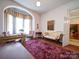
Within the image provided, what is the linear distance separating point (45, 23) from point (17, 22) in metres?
3.01

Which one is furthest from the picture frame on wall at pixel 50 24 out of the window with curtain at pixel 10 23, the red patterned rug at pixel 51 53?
the window with curtain at pixel 10 23

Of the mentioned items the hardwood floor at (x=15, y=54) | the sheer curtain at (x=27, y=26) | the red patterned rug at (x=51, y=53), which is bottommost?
the red patterned rug at (x=51, y=53)

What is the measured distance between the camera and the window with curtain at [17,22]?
22.6 ft

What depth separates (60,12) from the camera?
562 centimetres

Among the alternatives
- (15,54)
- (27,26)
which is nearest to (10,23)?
(27,26)

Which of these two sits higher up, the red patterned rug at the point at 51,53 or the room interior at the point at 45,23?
the room interior at the point at 45,23

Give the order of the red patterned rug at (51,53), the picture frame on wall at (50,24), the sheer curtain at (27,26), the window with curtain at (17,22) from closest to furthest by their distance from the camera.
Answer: the red patterned rug at (51,53) < the picture frame on wall at (50,24) < the window with curtain at (17,22) < the sheer curtain at (27,26)

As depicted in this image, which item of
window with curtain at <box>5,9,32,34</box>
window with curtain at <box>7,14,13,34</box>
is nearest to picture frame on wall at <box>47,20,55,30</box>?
window with curtain at <box>5,9,32,34</box>

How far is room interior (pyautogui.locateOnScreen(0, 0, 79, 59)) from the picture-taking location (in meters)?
4.48

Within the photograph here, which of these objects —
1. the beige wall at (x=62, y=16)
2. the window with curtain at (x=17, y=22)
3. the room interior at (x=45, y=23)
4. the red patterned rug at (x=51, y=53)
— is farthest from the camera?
the window with curtain at (x=17, y=22)

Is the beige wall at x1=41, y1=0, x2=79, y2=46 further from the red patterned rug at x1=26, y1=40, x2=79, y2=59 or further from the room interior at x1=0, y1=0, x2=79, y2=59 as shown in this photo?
the red patterned rug at x1=26, y1=40, x2=79, y2=59

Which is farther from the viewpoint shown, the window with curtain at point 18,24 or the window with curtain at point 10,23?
the window with curtain at point 18,24

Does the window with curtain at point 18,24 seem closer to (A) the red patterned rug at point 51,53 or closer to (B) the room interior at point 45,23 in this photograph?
(B) the room interior at point 45,23

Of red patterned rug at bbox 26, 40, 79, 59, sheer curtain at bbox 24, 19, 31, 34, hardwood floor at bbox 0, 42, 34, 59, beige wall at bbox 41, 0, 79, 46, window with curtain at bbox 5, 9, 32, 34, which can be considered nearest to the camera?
hardwood floor at bbox 0, 42, 34, 59
